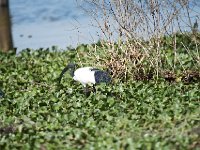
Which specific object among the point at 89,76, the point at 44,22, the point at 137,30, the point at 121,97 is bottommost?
the point at 121,97

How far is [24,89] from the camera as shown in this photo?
8.56 meters

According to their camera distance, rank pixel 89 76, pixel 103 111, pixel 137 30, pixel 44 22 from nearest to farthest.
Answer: pixel 103 111
pixel 89 76
pixel 137 30
pixel 44 22

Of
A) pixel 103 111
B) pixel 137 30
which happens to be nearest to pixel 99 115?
pixel 103 111

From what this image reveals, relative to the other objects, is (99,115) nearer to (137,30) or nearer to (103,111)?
(103,111)

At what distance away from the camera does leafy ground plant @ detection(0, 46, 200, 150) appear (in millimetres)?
5340

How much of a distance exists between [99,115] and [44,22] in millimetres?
10418

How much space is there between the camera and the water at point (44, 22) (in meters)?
13.7

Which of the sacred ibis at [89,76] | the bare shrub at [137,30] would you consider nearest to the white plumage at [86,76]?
the sacred ibis at [89,76]

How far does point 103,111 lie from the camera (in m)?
6.67

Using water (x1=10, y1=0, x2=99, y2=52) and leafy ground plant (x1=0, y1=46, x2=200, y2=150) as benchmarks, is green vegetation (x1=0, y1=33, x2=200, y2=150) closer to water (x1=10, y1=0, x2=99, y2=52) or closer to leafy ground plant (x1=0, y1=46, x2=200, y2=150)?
leafy ground plant (x1=0, y1=46, x2=200, y2=150)

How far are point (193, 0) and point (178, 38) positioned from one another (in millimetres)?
2665

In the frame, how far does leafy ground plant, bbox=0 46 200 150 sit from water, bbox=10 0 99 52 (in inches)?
154

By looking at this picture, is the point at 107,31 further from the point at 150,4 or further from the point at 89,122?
the point at 89,122

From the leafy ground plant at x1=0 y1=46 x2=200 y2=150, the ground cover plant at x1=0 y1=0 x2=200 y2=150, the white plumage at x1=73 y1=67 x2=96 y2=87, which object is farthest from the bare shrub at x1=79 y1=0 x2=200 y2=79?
the white plumage at x1=73 y1=67 x2=96 y2=87
